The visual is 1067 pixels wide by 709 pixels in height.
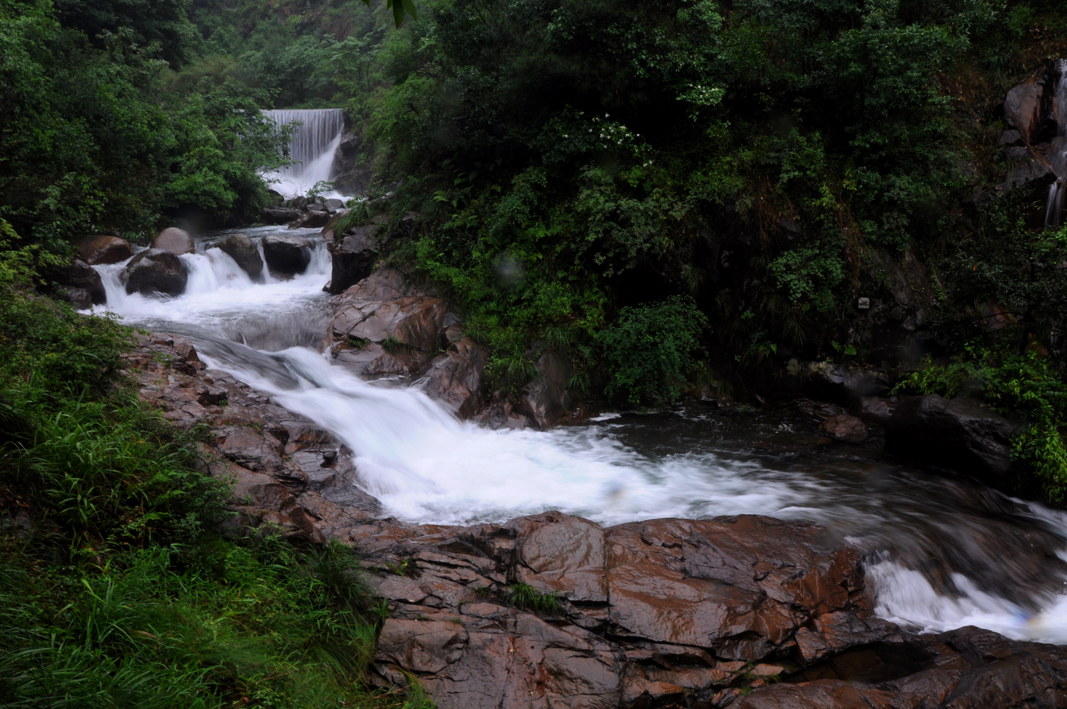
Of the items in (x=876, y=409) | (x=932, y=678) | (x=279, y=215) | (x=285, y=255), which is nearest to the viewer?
(x=932, y=678)

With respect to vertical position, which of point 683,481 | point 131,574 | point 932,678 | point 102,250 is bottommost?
point 683,481

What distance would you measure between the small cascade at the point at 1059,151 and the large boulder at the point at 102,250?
705 inches

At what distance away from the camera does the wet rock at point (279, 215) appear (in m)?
19.3

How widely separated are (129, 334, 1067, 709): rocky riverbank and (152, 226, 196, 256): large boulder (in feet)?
30.1

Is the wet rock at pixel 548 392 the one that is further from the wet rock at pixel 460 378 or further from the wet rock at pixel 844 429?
the wet rock at pixel 844 429

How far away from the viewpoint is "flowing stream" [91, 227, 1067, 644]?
5711 mm

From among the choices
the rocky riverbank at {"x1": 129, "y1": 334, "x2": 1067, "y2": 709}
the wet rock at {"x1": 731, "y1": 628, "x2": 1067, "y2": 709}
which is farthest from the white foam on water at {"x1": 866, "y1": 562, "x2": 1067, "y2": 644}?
the wet rock at {"x1": 731, "y1": 628, "x2": 1067, "y2": 709}

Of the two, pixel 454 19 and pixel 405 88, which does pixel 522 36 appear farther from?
pixel 405 88

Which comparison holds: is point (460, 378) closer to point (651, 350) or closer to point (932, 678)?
point (651, 350)

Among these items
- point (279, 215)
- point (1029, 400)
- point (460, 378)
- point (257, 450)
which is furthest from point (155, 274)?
point (1029, 400)

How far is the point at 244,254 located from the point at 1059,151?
55.4 feet

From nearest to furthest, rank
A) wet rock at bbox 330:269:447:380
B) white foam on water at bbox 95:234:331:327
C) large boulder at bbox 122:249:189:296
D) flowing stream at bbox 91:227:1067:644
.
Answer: flowing stream at bbox 91:227:1067:644 < wet rock at bbox 330:269:447:380 < white foam on water at bbox 95:234:331:327 < large boulder at bbox 122:249:189:296

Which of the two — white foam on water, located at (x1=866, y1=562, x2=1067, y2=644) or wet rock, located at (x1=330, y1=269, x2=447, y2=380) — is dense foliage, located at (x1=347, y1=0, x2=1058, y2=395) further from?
white foam on water, located at (x1=866, y1=562, x2=1067, y2=644)

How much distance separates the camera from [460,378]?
998cm
